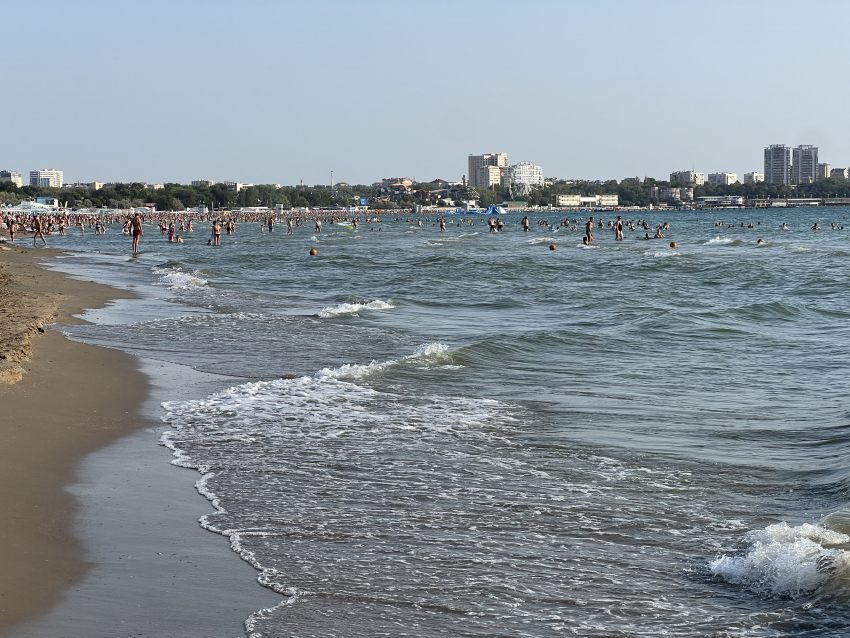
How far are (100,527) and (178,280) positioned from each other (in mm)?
23134

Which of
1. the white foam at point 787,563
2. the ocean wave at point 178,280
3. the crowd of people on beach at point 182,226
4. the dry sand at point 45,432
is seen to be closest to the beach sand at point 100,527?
the dry sand at point 45,432

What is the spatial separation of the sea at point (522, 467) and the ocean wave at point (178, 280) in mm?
8399

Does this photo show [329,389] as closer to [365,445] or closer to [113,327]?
[365,445]

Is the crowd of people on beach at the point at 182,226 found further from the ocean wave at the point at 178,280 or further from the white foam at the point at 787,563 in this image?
the white foam at the point at 787,563

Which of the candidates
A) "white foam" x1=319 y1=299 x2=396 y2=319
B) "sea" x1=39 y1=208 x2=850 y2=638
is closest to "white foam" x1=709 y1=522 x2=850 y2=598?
"sea" x1=39 y1=208 x2=850 y2=638

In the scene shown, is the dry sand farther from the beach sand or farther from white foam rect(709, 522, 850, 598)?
white foam rect(709, 522, 850, 598)

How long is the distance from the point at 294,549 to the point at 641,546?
204 centimetres

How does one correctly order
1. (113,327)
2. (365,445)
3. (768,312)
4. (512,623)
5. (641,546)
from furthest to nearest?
(768,312)
(113,327)
(365,445)
(641,546)
(512,623)

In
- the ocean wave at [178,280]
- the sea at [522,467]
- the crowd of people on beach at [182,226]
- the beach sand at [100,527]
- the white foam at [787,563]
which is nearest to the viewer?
the beach sand at [100,527]

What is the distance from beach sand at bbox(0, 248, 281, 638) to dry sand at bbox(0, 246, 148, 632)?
1cm

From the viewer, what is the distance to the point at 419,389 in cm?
1026

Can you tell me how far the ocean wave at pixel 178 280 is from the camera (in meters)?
25.8

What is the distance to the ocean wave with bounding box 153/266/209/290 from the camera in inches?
1014

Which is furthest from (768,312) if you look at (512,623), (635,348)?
(512,623)
